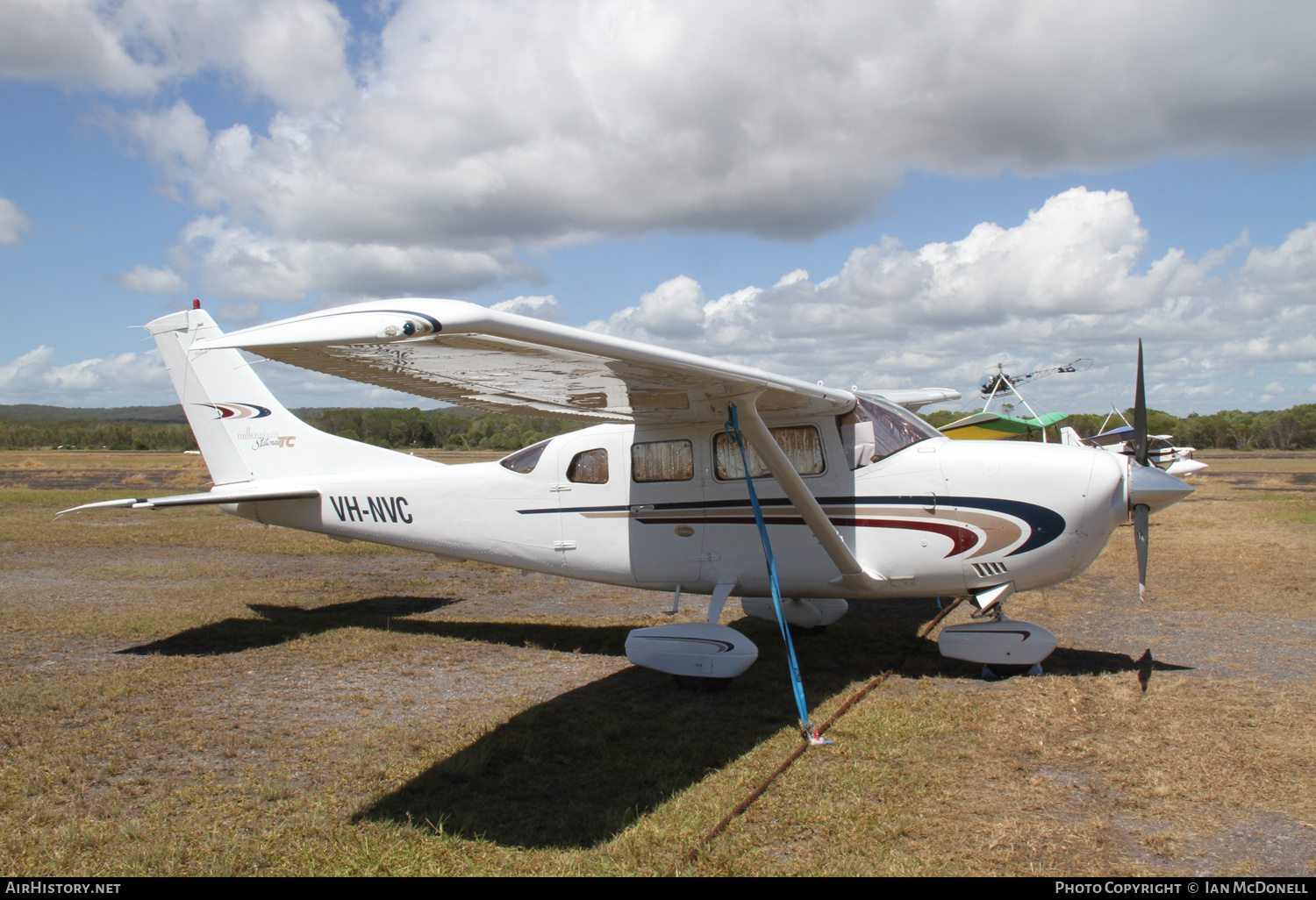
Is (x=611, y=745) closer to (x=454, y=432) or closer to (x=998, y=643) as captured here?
(x=998, y=643)

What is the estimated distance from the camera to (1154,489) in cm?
596

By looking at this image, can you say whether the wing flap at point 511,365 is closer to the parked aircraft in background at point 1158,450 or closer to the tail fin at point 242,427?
the tail fin at point 242,427

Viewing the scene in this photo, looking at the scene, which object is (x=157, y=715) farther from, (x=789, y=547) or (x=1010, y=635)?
(x=1010, y=635)

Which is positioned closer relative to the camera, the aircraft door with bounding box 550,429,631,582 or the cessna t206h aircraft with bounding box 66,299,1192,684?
the cessna t206h aircraft with bounding box 66,299,1192,684

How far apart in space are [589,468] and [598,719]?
2737mm

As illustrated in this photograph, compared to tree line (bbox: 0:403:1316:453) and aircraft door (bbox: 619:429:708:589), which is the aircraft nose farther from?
tree line (bbox: 0:403:1316:453)

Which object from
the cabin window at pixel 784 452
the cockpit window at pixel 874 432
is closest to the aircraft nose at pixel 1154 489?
the cockpit window at pixel 874 432

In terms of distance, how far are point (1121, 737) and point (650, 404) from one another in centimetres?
409

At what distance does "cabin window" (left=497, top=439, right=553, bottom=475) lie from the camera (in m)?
7.94

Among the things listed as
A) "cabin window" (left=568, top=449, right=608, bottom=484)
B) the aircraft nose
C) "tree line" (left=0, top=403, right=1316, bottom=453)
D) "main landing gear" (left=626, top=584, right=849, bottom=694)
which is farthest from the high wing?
"tree line" (left=0, top=403, right=1316, bottom=453)

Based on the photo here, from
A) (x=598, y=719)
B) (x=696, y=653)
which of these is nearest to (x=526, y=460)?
(x=696, y=653)

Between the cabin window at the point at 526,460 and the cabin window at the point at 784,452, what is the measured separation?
195 cm

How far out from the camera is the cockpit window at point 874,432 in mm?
6707

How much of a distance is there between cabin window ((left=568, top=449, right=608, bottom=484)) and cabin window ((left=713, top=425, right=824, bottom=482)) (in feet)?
3.92
